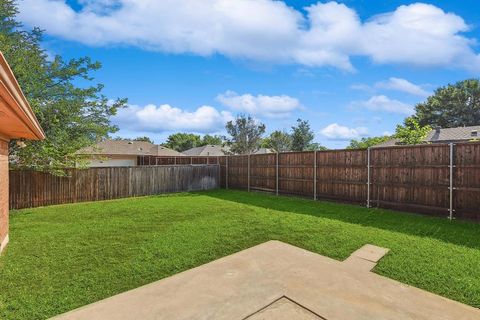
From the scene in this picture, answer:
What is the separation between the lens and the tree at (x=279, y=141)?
→ 95.7 feet

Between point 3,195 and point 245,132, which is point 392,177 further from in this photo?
point 245,132

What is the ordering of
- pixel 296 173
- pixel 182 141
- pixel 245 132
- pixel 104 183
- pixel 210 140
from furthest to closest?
pixel 210 140 < pixel 182 141 < pixel 245 132 < pixel 104 183 < pixel 296 173

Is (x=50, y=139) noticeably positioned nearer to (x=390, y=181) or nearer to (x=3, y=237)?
(x=3, y=237)

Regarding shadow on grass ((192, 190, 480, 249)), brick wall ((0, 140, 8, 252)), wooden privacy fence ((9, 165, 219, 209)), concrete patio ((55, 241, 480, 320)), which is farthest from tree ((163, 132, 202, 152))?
concrete patio ((55, 241, 480, 320))

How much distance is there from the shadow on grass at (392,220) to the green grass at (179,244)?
0.08 feet

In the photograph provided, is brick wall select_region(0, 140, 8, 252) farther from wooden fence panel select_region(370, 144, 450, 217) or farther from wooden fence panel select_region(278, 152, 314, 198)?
wooden fence panel select_region(370, 144, 450, 217)

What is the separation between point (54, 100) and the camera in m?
9.00

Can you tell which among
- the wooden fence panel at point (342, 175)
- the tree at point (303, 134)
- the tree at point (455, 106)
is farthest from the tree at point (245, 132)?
the tree at point (455, 106)

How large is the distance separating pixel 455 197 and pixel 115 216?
356 inches

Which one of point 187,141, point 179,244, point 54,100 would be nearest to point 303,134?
point 54,100

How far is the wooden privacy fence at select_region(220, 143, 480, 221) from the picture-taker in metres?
6.68

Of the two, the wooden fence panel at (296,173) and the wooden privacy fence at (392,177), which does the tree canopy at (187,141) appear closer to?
the wooden fence panel at (296,173)

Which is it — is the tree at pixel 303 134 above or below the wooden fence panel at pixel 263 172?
above

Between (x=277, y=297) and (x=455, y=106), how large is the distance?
4328 cm
